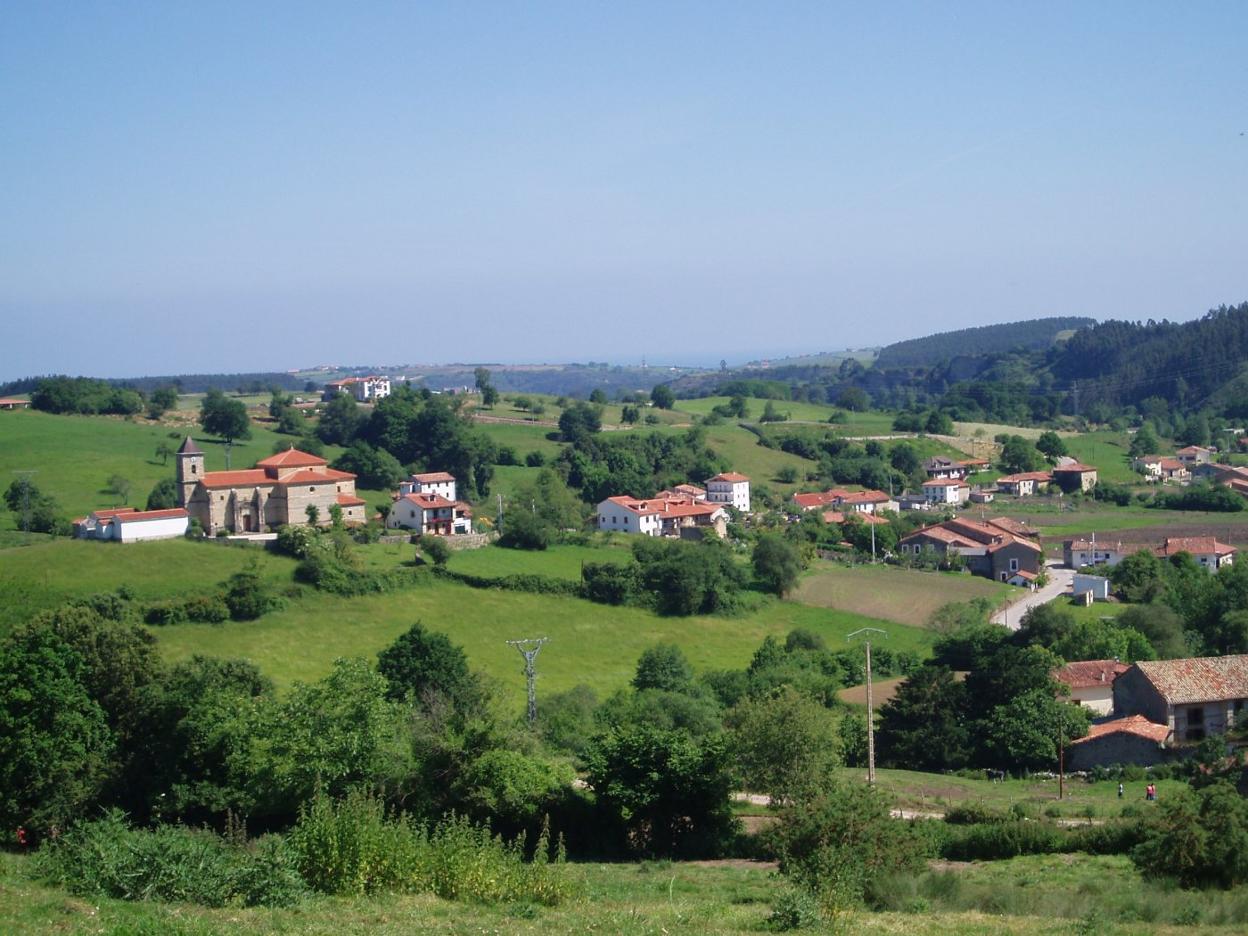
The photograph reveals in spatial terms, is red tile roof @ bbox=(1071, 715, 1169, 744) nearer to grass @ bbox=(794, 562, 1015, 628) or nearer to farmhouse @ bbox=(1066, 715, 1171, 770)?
farmhouse @ bbox=(1066, 715, 1171, 770)

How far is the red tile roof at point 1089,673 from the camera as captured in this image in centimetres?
2931

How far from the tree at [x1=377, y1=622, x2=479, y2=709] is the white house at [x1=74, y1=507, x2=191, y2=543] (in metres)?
14.2

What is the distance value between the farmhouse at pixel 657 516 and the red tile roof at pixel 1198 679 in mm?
27612

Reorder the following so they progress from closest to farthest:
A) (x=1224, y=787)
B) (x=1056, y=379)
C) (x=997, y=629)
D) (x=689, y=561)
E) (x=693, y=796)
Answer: (x=1224, y=787)
(x=693, y=796)
(x=997, y=629)
(x=689, y=561)
(x=1056, y=379)

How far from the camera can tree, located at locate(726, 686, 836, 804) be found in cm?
1992

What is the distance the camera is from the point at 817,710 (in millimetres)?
21688

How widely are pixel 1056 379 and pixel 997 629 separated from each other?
406 feet

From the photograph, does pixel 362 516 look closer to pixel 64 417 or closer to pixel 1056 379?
pixel 64 417

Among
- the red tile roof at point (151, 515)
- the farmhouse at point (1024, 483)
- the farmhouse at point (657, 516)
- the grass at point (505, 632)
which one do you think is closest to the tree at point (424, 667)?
the grass at point (505, 632)

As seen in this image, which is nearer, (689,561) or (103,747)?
(103,747)

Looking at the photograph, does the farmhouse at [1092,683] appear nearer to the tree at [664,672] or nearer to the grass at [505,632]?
the grass at [505,632]

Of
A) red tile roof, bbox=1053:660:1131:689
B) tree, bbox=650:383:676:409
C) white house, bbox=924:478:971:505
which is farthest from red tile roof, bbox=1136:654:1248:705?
tree, bbox=650:383:676:409

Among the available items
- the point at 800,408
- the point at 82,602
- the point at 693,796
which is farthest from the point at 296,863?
the point at 800,408

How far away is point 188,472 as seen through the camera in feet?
145
